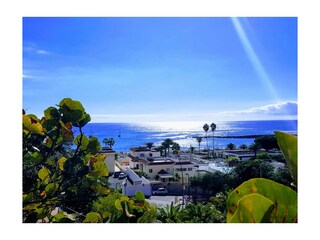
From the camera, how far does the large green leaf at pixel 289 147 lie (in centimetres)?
29

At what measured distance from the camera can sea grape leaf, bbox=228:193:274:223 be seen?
0.33m

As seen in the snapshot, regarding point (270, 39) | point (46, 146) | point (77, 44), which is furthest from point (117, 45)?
point (46, 146)

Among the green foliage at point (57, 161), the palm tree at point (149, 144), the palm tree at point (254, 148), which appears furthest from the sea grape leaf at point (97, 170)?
the palm tree at point (254, 148)

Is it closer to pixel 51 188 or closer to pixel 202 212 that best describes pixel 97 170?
pixel 51 188

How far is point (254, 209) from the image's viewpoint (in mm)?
336

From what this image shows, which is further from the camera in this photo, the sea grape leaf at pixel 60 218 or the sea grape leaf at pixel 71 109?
the sea grape leaf at pixel 60 218

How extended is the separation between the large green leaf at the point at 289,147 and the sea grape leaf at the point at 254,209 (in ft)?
0.17

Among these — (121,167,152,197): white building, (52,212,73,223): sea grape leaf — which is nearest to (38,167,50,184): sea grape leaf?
(52,212,73,223): sea grape leaf

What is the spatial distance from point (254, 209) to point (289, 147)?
80 mm

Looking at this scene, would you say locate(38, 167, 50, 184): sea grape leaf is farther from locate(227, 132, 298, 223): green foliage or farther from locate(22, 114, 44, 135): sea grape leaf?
locate(227, 132, 298, 223): green foliage

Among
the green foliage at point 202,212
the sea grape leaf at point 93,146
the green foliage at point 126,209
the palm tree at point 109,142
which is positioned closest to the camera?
the green foliage at point 126,209

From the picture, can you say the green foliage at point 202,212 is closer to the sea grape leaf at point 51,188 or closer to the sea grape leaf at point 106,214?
the sea grape leaf at point 106,214
